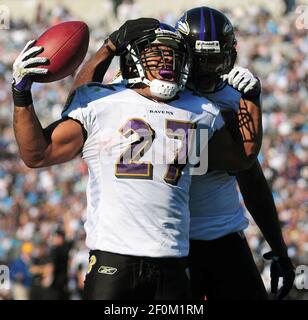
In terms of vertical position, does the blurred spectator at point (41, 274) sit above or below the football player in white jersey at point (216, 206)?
below

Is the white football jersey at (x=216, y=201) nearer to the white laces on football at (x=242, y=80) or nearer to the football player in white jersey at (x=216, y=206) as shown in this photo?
the football player in white jersey at (x=216, y=206)

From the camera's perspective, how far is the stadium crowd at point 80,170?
31.0 feet

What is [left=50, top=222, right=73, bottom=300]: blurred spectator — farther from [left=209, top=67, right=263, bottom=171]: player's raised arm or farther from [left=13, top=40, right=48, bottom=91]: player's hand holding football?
[left=13, top=40, right=48, bottom=91]: player's hand holding football

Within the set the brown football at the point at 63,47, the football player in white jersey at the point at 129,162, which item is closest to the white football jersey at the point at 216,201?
the football player in white jersey at the point at 129,162

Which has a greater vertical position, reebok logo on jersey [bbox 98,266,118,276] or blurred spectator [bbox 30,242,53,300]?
reebok logo on jersey [bbox 98,266,118,276]

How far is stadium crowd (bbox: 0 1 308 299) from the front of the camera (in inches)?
372

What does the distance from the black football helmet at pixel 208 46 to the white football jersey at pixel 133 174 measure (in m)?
0.45

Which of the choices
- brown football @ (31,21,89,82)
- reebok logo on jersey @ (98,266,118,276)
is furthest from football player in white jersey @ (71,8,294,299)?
reebok logo on jersey @ (98,266,118,276)

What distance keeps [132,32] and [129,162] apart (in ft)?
2.22

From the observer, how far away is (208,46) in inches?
153

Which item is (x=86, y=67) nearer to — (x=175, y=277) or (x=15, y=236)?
(x=175, y=277)

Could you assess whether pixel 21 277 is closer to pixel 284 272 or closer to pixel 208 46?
pixel 284 272

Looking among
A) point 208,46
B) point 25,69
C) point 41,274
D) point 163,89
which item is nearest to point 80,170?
point 41,274

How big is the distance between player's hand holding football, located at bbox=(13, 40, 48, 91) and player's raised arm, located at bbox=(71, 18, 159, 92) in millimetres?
438
